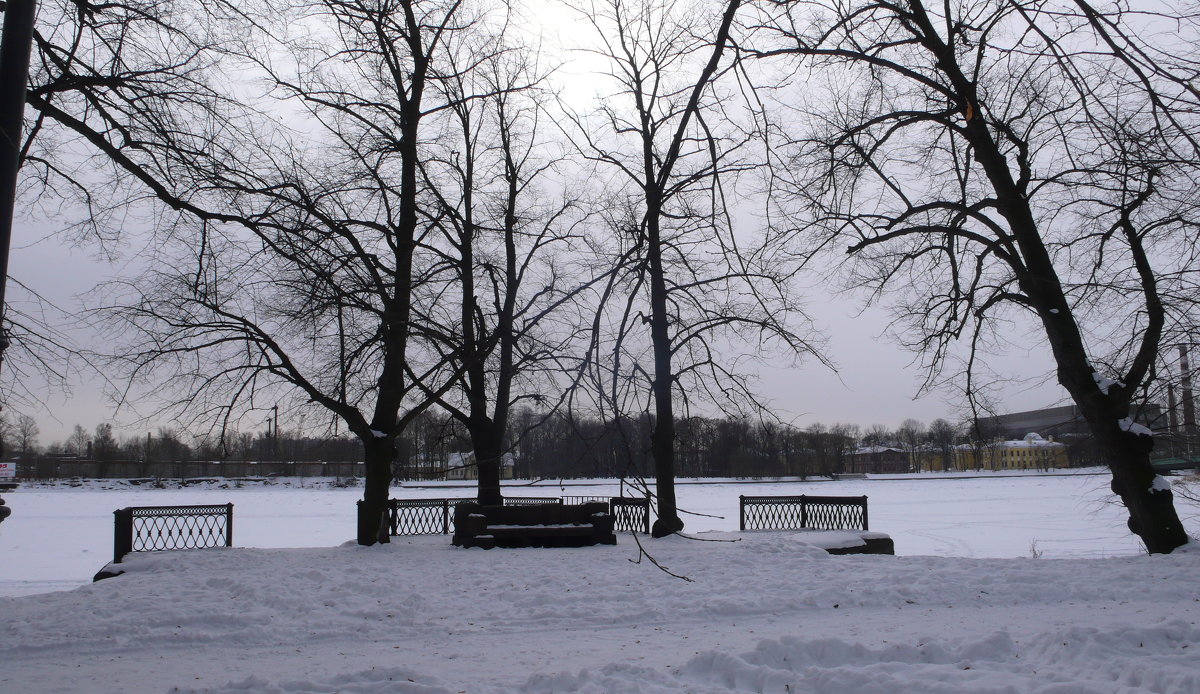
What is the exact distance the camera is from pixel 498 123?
18.4 meters

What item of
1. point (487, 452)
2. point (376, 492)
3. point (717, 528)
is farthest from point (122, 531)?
point (717, 528)

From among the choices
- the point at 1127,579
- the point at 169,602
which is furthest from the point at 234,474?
the point at 1127,579

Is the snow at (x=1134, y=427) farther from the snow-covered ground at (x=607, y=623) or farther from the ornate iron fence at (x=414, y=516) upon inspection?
the ornate iron fence at (x=414, y=516)

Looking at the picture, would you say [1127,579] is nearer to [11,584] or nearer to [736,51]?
[736,51]

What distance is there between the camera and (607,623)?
818 centimetres

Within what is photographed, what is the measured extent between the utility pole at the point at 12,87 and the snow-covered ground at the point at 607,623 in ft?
7.99

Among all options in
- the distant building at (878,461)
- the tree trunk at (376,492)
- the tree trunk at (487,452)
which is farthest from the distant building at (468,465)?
the distant building at (878,461)

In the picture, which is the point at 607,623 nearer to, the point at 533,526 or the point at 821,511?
the point at 533,526

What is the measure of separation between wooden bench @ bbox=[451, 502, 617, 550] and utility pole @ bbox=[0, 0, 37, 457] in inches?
509

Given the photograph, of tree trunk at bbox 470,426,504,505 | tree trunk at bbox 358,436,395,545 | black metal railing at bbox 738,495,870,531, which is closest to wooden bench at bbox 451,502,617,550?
tree trunk at bbox 358,436,395,545

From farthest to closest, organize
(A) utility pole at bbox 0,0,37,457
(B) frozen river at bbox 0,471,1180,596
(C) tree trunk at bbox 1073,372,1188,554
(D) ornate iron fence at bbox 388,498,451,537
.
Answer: (D) ornate iron fence at bbox 388,498,451,537, (B) frozen river at bbox 0,471,1180,596, (C) tree trunk at bbox 1073,372,1188,554, (A) utility pole at bbox 0,0,37,457

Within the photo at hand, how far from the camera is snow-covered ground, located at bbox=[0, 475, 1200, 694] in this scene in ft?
18.1

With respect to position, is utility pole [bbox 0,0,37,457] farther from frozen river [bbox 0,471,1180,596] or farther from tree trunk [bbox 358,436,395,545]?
tree trunk [bbox 358,436,395,545]

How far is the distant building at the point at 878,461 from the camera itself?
382ft
